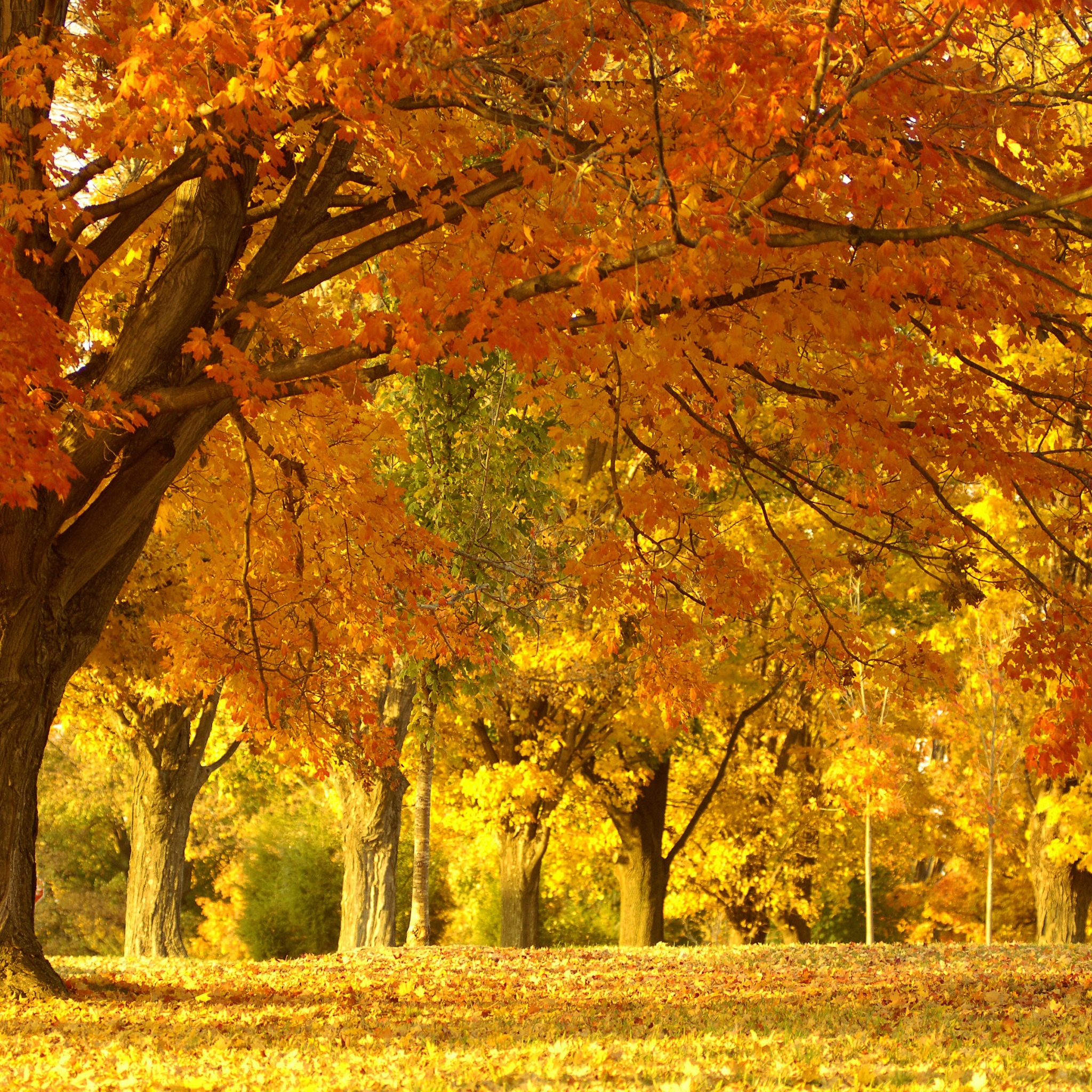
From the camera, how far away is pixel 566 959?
12078 millimetres

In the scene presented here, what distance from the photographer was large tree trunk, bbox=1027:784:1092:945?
63.8 feet

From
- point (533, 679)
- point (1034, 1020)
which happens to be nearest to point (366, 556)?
point (1034, 1020)

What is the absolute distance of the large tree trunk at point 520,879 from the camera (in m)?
20.0

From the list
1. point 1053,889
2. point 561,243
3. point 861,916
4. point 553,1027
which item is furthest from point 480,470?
Answer: point 861,916

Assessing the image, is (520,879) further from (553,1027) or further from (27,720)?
(27,720)

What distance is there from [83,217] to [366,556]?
3.80m

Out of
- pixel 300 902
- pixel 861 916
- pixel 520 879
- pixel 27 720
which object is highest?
pixel 27 720

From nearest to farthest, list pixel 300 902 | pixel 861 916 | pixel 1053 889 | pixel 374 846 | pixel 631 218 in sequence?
1. pixel 631 218
2. pixel 374 846
3. pixel 1053 889
4. pixel 300 902
5. pixel 861 916

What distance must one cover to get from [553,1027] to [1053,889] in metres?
15.6

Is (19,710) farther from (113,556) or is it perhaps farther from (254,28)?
(254,28)

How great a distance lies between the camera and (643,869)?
20109mm

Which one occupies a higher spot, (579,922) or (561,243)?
(561,243)

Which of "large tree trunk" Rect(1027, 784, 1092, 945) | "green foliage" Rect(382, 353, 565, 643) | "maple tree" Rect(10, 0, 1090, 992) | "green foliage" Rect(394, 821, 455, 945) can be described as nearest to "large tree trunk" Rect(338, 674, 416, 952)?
"green foliage" Rect(382, 353, 565, 643)

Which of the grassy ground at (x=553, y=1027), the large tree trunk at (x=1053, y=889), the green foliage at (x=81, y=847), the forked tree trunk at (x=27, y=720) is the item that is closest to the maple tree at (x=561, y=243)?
the forked tree trunk at (x=27, y=720)
